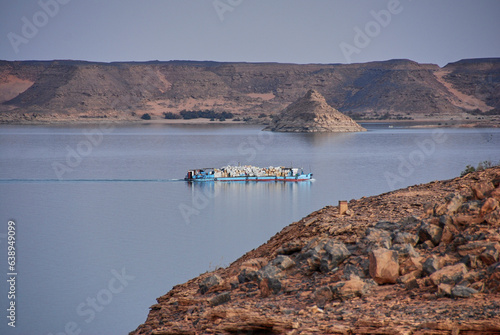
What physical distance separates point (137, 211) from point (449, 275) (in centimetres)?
2565

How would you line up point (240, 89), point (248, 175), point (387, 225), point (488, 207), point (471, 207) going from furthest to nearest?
point (240, 89), point (248, 175), point (387, 225), point (471, 207), point (488, 207)

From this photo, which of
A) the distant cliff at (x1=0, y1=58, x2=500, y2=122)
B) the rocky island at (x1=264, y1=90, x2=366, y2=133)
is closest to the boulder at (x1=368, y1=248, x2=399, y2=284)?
the rocky island at (x1=264, y1=90, x2=366, y2=133)

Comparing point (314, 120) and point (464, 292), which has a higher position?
point (314, 120)

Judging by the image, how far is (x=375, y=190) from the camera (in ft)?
126

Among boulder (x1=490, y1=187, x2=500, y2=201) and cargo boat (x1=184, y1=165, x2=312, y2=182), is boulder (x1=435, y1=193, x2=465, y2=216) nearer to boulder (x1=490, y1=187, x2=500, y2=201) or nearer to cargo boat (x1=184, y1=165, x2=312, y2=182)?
boulder (x1=490, y1=187, x2=500, y2=201)

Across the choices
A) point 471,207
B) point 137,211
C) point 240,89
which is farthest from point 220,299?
point 240,89

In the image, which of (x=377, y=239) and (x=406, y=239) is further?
(x=377, y=239)

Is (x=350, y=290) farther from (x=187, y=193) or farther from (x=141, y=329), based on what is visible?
(x=187, y=193)

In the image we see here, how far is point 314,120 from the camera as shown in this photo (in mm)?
110188

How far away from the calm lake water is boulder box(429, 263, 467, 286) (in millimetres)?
9546

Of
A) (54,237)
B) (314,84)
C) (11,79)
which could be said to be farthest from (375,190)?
(11,79)

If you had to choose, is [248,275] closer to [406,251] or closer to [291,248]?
[291,248]

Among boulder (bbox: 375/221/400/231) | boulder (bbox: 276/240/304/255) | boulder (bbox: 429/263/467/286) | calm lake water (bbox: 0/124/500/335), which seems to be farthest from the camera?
calm lake water (bbox: 0/124/500/335)

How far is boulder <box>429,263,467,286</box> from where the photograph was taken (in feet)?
21.3
